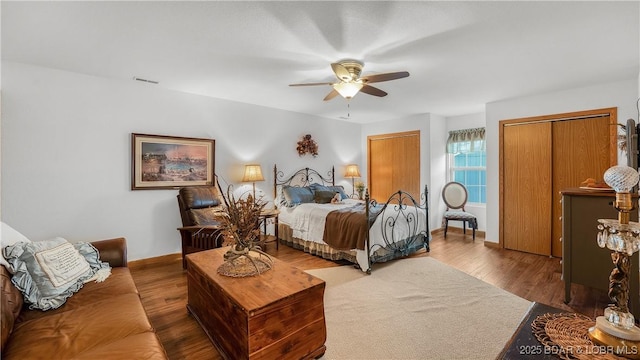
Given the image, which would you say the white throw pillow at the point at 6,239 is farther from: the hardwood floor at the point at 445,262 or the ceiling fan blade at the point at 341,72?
the ceiling fan blade at the point at 341,72

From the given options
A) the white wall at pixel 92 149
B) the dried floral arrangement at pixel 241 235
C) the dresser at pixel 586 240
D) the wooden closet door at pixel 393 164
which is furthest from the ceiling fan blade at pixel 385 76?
the wooden closet door at pixel 393 164

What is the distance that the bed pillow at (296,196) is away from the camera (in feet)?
15.7

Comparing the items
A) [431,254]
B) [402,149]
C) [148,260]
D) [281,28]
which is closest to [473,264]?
[431,254]

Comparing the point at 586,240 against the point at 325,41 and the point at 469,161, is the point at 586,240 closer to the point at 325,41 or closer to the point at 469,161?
the point at 325,41

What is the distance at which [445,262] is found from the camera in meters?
3.97

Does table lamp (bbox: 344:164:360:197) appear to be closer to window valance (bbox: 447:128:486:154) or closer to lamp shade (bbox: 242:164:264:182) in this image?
window valance (bbox: 447:128:486:154)

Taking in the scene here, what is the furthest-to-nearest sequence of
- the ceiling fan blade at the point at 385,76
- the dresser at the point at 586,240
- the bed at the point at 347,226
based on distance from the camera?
the bed at the point at 347,226 < the ceiling fan blade at the point at 385,76 < the dresser at the point at 586,240

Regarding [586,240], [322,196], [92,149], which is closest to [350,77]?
[322,196]

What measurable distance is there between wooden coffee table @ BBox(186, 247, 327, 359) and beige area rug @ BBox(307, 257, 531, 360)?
319mm

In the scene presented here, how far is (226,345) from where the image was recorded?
6.19 ft

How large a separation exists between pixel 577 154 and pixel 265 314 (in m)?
4.77

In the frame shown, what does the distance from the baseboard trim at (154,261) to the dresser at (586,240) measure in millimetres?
4667

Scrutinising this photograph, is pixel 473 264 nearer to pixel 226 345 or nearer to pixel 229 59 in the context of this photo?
pixel 226 345

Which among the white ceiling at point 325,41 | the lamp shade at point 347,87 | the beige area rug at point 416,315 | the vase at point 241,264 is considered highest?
the white ceiling at point 325,41
